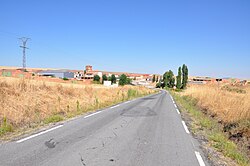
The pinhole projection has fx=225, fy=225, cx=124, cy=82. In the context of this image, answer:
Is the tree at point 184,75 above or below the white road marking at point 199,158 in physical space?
above

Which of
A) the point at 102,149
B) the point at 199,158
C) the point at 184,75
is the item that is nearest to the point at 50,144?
the point at 102,149

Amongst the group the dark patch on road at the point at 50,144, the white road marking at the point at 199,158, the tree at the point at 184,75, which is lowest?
the white road marking at the point at 199,158

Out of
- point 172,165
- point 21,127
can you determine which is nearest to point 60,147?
point 172,165

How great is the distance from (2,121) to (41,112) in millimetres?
3419

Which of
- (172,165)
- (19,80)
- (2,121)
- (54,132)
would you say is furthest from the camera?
(19,80)

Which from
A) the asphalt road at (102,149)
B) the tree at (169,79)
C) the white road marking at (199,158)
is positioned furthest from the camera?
the tree at (169,79)

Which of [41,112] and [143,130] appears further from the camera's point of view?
[41,112]

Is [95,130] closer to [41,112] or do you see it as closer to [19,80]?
[41,112]

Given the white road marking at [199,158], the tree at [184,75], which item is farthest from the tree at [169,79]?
the white road marking at [199,158]

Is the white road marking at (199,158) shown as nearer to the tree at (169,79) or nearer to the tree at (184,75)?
the tree at (184,75)

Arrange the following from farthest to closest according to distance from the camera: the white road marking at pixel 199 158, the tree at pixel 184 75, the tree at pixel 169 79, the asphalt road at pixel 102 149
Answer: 1. the tree at pixel 169 79
2. the tree at pixel 184 75
3. the white road marking at pixel 199 158
4. the asphalt road at pixel 102 149

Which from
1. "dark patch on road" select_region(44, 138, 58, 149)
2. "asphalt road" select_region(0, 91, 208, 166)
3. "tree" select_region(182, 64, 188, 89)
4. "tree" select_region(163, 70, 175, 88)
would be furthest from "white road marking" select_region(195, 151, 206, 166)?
"tree" select_region(163, 70, 175, 88)

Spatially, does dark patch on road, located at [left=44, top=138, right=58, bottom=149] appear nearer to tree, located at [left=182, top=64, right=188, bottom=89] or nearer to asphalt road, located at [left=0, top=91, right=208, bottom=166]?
asphalt road, located at [left=0, top=91, right=208, bottom=166]

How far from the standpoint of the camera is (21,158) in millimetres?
5215
